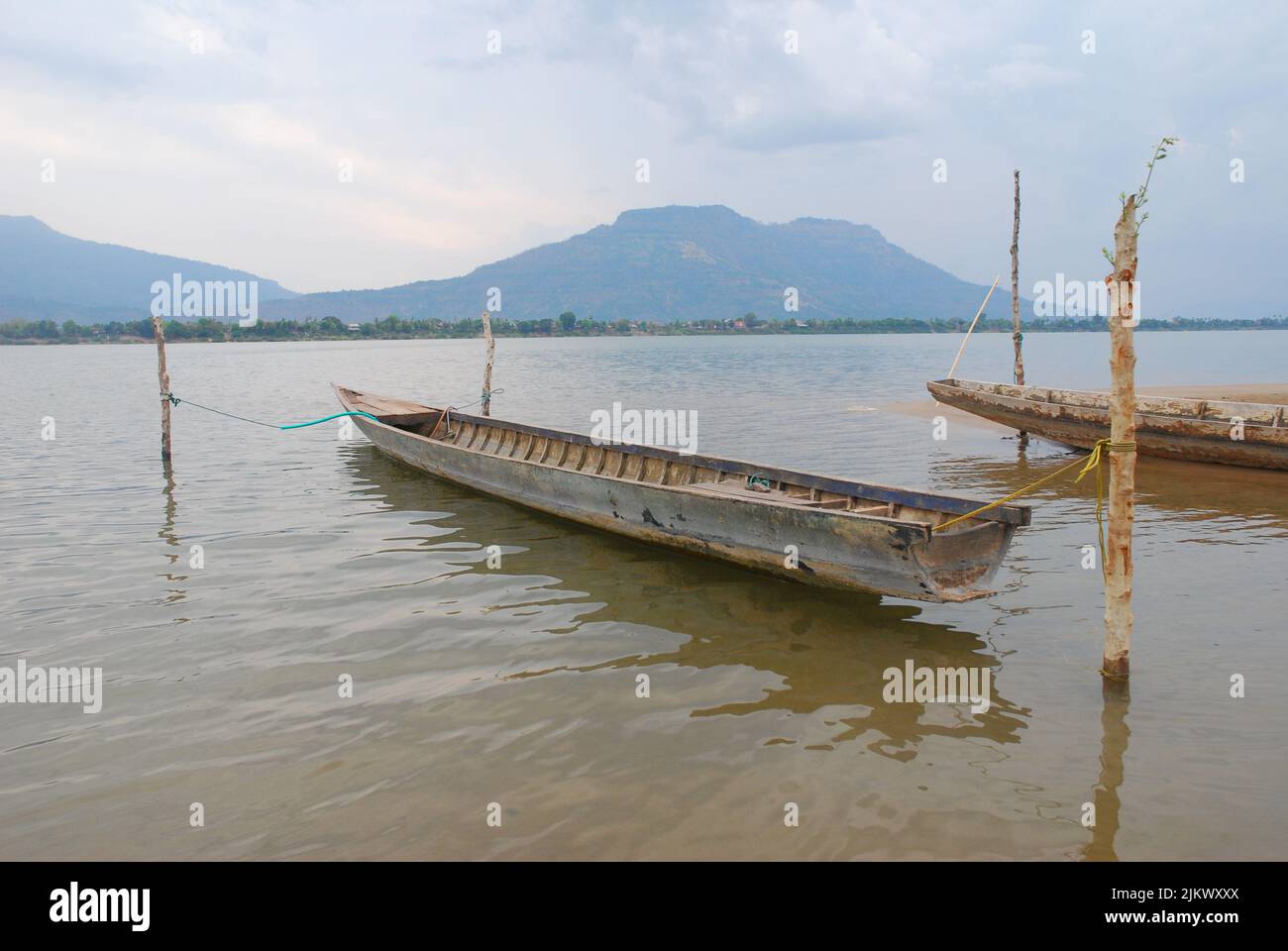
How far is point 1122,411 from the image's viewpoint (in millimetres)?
5898

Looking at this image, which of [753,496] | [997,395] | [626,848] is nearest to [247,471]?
[753,496]

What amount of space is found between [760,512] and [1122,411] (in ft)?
11.8

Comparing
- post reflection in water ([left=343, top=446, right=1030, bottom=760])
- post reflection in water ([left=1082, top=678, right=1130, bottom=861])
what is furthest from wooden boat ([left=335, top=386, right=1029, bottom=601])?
post reflection in water ([left=1082, top=678, right=1130, bottom=861])

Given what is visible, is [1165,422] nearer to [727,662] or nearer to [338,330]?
[727,662]

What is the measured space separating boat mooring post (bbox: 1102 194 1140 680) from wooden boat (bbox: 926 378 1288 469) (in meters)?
11.7

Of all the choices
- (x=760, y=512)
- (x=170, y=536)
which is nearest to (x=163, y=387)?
(x=170, y=536)

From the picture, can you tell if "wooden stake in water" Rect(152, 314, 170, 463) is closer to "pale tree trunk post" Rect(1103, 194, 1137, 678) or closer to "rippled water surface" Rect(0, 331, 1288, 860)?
"rippled water surface" Rect(0, 331, 1288, 860)

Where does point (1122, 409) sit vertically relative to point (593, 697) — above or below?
above

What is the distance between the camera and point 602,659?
7.28m

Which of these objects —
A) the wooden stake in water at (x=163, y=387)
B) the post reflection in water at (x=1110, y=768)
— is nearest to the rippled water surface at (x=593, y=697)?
the post reflection in water at (x=1110, y=768)

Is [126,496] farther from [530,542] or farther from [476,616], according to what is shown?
[476,616]

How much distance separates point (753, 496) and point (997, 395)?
40.7ft

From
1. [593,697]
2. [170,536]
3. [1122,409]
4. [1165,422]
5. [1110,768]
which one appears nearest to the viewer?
[1110,768]

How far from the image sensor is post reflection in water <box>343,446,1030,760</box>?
6.06m
